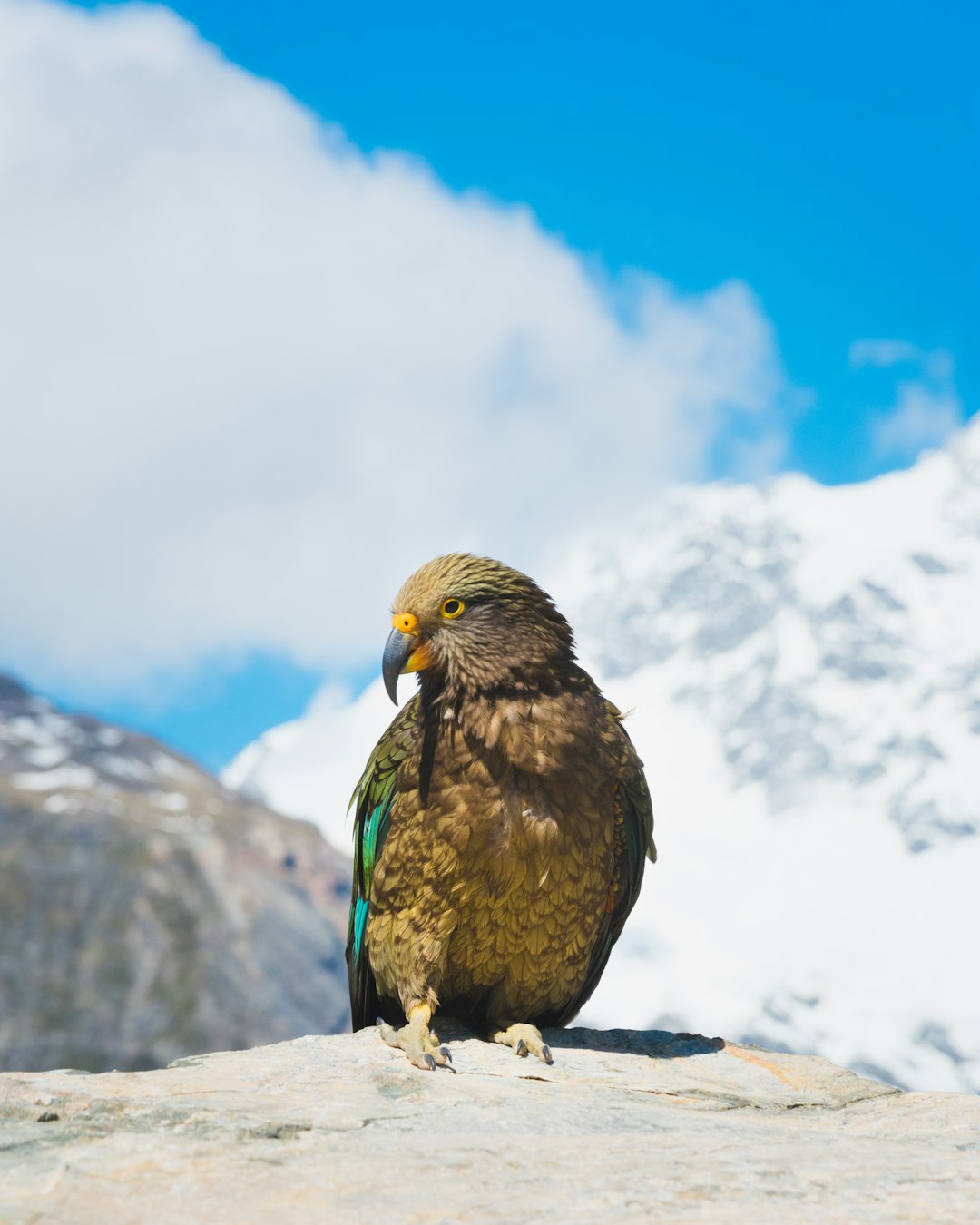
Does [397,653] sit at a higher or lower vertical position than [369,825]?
higher

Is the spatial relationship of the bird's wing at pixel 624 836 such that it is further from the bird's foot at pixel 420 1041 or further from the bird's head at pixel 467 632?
the bird's foot at pixel 420 1041

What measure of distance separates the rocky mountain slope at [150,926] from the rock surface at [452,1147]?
346 ft

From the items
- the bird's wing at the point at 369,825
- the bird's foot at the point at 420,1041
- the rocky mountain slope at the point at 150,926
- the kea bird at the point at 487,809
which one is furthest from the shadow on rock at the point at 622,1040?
the rocky mountain slope at the point at 150,926

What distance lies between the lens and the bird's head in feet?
24.4

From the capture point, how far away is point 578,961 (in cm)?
791

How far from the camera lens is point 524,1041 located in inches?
293

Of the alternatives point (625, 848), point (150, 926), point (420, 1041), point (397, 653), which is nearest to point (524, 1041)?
point (420, 1041)

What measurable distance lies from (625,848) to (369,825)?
1700 millimetres

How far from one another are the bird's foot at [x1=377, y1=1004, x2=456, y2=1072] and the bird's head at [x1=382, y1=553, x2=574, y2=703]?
1.98 metres

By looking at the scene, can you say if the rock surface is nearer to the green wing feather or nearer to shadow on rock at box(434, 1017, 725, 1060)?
shadow on rock at box(434, 1017, 725, 1060)

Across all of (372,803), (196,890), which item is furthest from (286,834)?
(372,803)

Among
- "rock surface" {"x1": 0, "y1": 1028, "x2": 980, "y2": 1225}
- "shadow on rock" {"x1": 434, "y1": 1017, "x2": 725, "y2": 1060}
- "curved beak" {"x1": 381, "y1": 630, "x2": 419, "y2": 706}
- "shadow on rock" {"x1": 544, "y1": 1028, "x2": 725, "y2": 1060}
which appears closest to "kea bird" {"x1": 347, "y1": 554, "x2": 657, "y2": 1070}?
"curved beak" {"x1": 381, "y1": 630, "x2": 419, "y2": 706}

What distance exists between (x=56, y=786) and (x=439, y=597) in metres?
149

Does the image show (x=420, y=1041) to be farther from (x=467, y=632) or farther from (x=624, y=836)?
(x=467, y=632)
